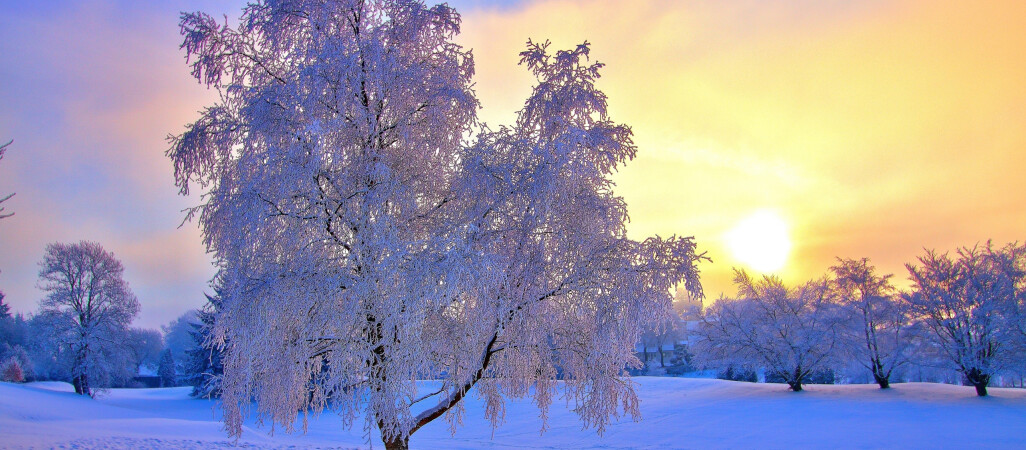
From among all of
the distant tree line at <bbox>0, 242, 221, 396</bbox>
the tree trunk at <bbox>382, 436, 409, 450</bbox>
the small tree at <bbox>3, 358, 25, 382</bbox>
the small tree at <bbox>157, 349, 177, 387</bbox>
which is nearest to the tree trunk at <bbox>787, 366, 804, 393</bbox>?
the tree trunk at <bbox>382, 436, 409, 450</bbox>

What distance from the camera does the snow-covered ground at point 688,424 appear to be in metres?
13.0

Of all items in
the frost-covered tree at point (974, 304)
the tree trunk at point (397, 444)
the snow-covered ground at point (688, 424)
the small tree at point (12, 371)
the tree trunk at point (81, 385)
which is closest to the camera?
the tree trunk at point (397, 444)

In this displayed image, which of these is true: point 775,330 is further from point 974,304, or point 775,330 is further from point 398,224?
point 398,224

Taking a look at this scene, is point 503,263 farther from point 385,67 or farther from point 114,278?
point 114,278

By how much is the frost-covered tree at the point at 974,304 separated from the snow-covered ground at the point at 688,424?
149 centimetres

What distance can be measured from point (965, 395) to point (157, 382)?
180ft

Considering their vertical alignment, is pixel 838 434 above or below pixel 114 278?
below

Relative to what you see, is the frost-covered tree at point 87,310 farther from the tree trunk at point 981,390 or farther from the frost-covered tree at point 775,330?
the tree trunk at point 981,390

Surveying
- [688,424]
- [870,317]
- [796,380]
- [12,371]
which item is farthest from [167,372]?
[870,317]

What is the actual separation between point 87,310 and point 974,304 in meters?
38.6

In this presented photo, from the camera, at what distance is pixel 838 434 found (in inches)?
605

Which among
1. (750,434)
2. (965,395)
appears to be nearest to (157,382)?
(750,434)

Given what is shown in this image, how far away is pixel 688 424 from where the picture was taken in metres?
18.6

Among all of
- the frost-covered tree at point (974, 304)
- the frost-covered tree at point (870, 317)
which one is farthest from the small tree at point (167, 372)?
the frost-covered tree at point (974, 304)
